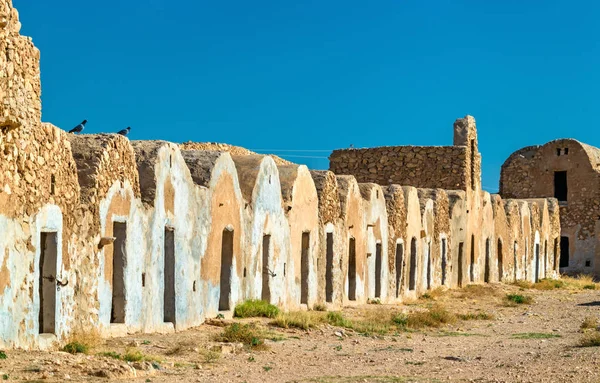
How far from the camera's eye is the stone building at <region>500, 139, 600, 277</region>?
3872 cm

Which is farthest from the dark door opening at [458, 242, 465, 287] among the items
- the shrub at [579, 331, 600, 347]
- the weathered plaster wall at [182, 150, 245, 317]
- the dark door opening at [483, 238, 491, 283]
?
the shrub at [579, 331, 600, 347]

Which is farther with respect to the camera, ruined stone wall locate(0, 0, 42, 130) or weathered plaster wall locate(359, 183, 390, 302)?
weathered plaster wall locate(359, 183, 390, 302)

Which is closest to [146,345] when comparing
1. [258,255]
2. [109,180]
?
[109,180]

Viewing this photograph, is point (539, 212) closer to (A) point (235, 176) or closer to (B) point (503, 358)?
(A) point (235, 176)

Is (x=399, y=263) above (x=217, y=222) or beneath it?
beneath

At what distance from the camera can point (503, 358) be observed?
38.2ft

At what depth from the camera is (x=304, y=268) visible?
18.1 metres

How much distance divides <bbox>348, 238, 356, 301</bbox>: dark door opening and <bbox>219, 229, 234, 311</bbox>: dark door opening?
5.61 metres

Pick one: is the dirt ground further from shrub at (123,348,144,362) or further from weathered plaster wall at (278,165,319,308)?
weathered plaster wall at (278,165,319,308)

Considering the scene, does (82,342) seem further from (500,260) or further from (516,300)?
(500,260)

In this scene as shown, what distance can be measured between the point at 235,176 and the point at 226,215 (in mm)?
744

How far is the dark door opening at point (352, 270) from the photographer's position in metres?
20.5

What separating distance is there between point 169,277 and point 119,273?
1487mm

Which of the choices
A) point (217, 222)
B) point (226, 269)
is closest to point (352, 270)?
point (226, 269)
